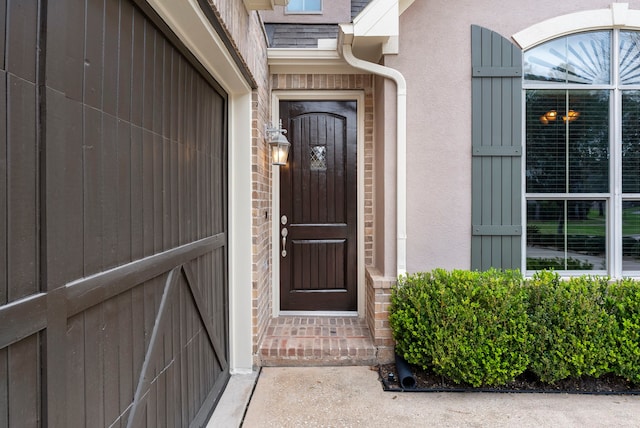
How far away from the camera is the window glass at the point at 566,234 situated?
116 inches

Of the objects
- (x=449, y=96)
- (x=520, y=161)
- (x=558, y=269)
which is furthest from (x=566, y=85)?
(x=558, y=269)

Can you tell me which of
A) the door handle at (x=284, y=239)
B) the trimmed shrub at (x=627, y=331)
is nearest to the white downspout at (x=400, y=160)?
the door handle at (x=284, y=239)

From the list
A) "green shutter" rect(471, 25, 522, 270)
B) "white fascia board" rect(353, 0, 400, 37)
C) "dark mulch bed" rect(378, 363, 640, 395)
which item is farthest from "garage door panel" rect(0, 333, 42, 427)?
"green shutter" rect(471, 25, 522, 270)

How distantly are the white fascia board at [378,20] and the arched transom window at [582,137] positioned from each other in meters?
1.28

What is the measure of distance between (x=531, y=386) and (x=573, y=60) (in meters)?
2.73

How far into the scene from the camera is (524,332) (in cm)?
242

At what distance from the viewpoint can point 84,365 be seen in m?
1.12

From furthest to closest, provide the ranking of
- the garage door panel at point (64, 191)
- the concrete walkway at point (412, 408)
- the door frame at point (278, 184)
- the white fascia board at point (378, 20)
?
1. the door frame at point (278, 184)
2. the white fascia board at point (378, 20)
3. the concrete walkway at point (412, 408)
4. the garage door panel at point (64, 191)

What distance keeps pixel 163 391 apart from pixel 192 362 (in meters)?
0.36

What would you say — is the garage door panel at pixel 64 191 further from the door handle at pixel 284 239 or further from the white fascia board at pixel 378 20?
the door handle at pixel 284 239

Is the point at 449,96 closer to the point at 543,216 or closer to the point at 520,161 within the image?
the point at 520,161

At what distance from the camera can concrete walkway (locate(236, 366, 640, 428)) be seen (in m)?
2.15

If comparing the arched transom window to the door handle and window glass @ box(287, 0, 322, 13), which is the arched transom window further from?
the door handle

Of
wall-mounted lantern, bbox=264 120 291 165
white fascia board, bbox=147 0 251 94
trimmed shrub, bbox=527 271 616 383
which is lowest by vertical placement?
trimmed shrub, bbox=527 271 616 383
